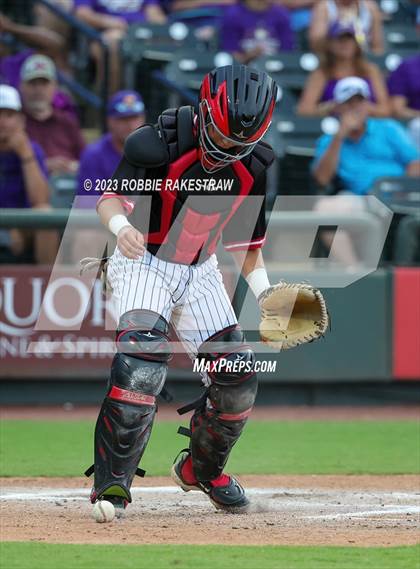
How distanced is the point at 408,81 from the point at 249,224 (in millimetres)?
6559

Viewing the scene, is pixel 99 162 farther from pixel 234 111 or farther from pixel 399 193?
pixel 234 111

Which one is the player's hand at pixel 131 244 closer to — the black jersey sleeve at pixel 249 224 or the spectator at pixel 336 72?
the black jersey sleeve at pixel 249 224

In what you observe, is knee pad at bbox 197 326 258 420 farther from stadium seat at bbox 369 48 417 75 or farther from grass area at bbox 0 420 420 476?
stadium seat at bbox 369 48 417 75

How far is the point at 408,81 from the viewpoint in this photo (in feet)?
37.5

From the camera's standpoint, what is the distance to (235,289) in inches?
357

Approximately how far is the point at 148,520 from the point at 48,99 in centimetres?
612

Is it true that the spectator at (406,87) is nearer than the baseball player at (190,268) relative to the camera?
No

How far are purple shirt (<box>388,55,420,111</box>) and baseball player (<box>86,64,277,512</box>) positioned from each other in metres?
6.46

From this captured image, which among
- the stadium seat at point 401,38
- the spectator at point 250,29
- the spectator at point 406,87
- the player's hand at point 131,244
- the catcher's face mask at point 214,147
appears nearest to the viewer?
the player's hand at point 131,244

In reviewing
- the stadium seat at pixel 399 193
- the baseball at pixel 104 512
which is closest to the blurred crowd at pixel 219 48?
the stadium seat at pixel 399 193

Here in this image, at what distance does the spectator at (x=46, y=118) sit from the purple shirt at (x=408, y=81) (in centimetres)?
323

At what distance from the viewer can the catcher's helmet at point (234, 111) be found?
478 centimetres

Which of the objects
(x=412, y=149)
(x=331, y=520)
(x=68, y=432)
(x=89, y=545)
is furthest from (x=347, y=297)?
(x=89, y=545)

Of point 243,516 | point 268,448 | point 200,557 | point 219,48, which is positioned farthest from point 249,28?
point 200,557
